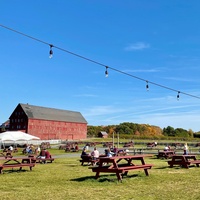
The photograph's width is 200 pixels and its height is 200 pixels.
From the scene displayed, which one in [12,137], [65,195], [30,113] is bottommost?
[65,195]

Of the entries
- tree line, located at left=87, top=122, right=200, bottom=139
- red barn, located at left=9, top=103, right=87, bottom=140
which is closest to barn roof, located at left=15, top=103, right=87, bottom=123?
red barn, located at left=9, top=103, right=87, bottom=140

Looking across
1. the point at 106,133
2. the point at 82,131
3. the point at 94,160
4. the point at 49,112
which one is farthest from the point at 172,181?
the point at 106,133

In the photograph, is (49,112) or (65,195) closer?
(65,195)

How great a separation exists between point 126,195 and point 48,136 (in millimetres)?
87855

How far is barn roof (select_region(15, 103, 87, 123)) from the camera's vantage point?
90188 mm

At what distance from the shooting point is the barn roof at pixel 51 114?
9019cm

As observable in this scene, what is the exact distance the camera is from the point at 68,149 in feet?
133

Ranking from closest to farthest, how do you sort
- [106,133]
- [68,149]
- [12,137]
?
1. [12,137]
2. [68,149]
3. [106,133]

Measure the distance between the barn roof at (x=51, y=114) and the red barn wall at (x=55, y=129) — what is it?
151 centimetres

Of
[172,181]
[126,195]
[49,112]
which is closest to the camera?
[126,195]

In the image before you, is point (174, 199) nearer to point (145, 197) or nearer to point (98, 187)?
point (145, 197)

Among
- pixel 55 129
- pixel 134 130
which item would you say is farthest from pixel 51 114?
pixel 134 130

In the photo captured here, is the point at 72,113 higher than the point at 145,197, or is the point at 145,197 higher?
the point at 72,113

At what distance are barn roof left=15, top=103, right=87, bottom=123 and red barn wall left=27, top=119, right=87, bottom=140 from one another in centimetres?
151
